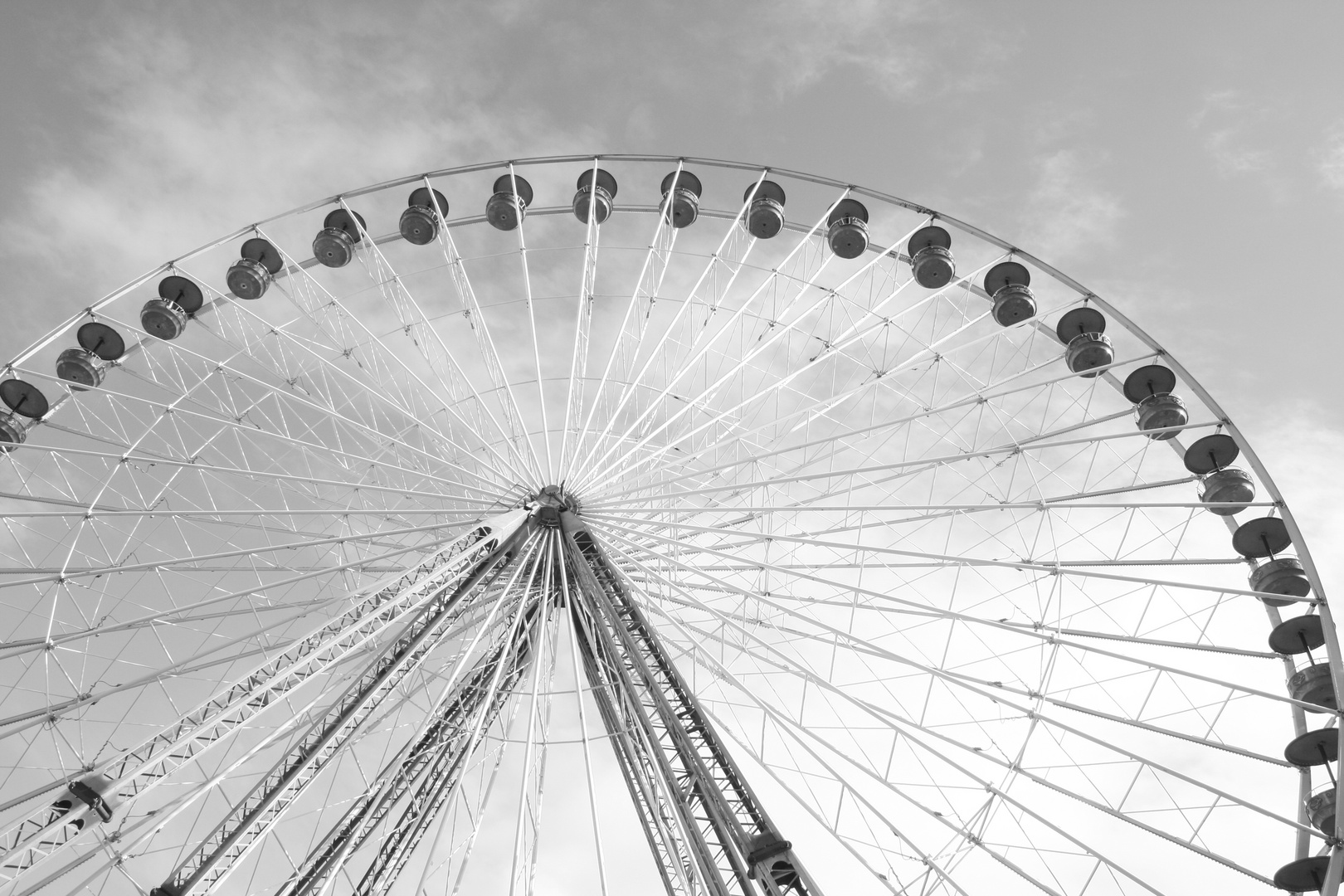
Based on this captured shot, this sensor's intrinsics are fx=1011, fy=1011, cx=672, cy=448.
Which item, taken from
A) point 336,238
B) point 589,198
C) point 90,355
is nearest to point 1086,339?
point 589,198

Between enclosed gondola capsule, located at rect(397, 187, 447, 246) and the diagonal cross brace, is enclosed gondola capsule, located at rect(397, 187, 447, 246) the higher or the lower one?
the higher one

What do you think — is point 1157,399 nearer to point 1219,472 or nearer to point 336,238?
point 1219,472

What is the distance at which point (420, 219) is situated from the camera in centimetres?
2342

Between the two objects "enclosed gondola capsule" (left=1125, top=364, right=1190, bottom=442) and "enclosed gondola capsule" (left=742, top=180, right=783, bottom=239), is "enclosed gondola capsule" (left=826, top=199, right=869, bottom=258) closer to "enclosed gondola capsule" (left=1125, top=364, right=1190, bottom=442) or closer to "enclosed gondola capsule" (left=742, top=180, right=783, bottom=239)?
"enclosed gondola capsule" (left=742, top=180, right=783, bottom=239)

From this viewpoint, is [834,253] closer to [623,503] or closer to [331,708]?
[623,503]

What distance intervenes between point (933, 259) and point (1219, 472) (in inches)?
294

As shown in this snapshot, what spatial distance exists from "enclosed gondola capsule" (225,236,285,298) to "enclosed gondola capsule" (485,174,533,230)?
4.92 m

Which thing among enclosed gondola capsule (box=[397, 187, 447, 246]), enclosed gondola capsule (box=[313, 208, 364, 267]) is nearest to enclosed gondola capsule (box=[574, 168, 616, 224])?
enclosed gondola capsule (box=[397, 187, 447, 246])

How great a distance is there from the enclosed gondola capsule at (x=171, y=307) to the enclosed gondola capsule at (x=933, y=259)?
52.7 ft

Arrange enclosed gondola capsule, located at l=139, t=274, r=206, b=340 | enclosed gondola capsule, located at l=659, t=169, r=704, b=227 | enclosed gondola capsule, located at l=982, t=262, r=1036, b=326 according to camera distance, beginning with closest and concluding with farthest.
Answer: enclosed gondola capsule, located at l=139, t=274, r=206, b=340
enclosed gondola capsule, located at l=982, t=262, r=1036, b=326
enclosed gondola capsule, located at l=659, t=169, r=704, b=227

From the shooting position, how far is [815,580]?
17641mm

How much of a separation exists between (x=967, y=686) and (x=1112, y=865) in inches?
124

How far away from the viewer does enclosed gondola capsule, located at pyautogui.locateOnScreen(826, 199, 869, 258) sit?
76.6 ft

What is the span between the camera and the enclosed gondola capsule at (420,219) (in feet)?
76.9
